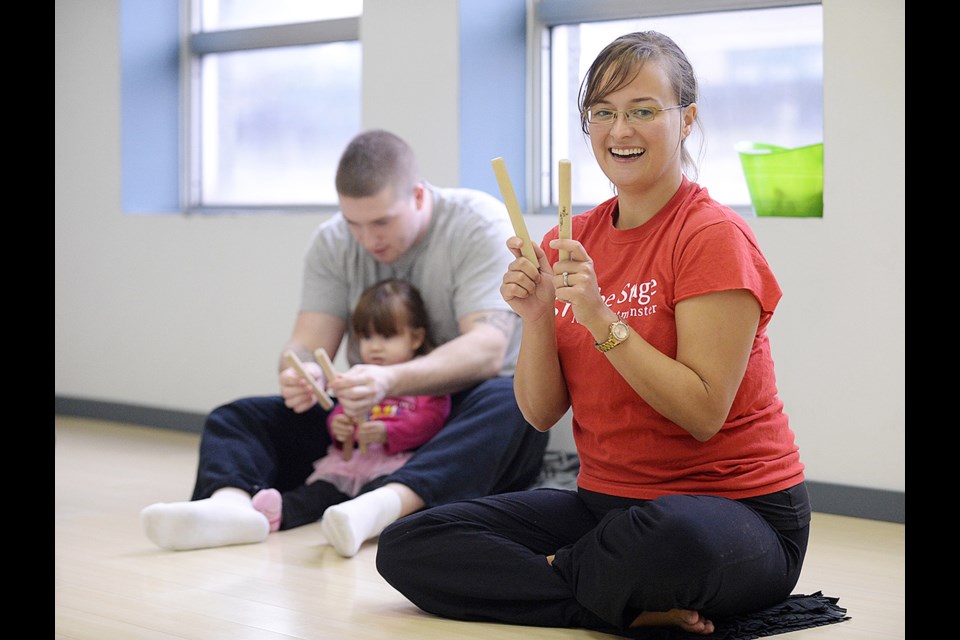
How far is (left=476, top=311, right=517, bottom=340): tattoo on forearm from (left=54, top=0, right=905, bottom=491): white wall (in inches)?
21.9

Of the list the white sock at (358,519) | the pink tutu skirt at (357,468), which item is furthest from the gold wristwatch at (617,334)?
the pink tutu skirt at (357,468)

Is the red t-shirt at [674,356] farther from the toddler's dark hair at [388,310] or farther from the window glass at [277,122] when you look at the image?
the window glass at [277,122]

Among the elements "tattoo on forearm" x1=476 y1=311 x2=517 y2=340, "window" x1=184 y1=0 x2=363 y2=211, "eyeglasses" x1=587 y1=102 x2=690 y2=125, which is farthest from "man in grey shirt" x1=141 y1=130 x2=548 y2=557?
"window" x1=184 y1=0 x2=363 y2=211

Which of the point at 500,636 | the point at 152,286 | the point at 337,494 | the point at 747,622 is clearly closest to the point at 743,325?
the point at 747,622

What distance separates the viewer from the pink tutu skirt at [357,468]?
8.33ft

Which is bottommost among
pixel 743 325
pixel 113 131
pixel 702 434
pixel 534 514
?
pixel 534 514

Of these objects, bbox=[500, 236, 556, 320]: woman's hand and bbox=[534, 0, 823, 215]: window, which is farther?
bbox=[534, 0, 823, 215]: window

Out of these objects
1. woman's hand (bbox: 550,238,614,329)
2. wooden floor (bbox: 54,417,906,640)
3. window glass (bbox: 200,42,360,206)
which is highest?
window glass (bbox: 200,42,360,206)

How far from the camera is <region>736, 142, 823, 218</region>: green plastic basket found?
2721mm

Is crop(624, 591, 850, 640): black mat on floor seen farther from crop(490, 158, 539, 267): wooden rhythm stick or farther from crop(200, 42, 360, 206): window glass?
crop(200, 42, 360, 206): window glass

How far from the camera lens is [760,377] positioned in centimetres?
164

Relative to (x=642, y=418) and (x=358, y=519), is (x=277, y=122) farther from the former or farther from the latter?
(x=642, y=418)
